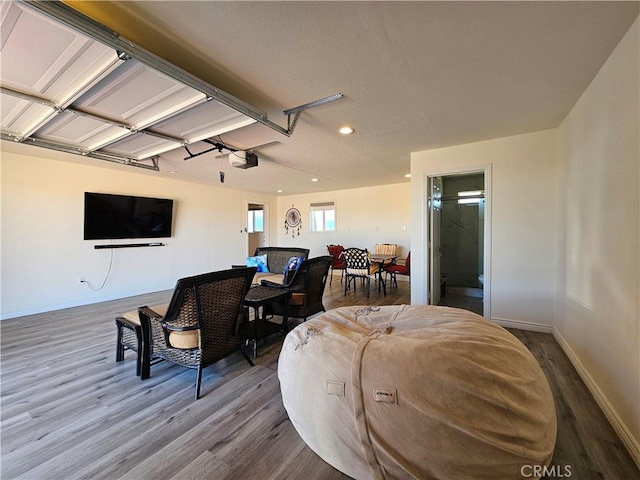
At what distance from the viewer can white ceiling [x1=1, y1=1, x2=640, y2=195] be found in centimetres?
146

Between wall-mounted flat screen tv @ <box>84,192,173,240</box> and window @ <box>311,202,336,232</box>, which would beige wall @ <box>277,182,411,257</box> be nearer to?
window @ <box>311,202,336,232</box>

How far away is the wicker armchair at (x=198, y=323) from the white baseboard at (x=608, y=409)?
8.90 ft

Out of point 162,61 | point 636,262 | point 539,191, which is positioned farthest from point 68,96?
point 539,191

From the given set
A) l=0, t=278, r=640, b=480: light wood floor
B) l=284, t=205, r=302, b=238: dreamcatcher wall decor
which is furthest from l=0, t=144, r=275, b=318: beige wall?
l=284, t=205, r=302, b=238: dreamcatcher wall decor

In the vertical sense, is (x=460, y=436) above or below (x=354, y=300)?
above

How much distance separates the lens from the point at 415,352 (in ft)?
4.41

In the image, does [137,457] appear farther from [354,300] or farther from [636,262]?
[354,300]

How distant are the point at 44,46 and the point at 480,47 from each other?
8.88 ft

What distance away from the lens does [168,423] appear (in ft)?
5.99

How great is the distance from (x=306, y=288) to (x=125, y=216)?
4199mm

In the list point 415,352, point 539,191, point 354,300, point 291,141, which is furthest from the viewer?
point 354,300

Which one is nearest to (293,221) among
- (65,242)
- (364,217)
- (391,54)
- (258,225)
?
(258,225)

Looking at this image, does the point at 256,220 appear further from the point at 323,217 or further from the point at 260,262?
the point at 260,262

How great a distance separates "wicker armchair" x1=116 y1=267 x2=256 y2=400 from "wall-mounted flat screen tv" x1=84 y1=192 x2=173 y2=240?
3.61 m
